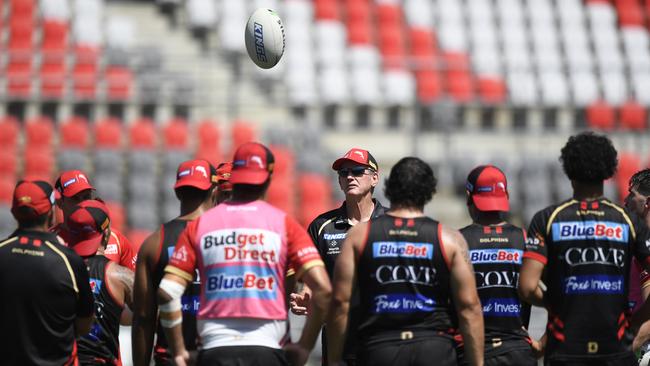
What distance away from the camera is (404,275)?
18.9 feet

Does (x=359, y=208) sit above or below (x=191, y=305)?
above

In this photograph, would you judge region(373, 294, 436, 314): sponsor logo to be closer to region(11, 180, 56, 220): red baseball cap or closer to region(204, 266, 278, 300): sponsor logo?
region(204, 266, 278, 300): sponsor logo

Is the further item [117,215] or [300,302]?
[117,215]

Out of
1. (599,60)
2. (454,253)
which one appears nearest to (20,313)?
(454,253)

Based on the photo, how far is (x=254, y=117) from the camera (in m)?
19.6

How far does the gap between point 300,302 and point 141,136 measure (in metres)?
10.9

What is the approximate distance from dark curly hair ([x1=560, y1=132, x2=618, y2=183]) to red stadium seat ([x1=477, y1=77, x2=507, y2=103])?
14.3m

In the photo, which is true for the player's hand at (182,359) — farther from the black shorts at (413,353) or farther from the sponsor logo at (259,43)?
the sponsor logo at (259,43)

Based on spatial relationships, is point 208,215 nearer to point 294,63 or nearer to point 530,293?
point 530,293

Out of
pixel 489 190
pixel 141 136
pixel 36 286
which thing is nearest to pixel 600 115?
pixel 141 136

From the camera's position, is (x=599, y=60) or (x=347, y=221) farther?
(x=599, y=60)

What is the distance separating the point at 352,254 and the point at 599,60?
56.5 ft

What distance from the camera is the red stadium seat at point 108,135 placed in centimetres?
1770

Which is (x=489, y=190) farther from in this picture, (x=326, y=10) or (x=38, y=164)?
(x=326, y=10)
